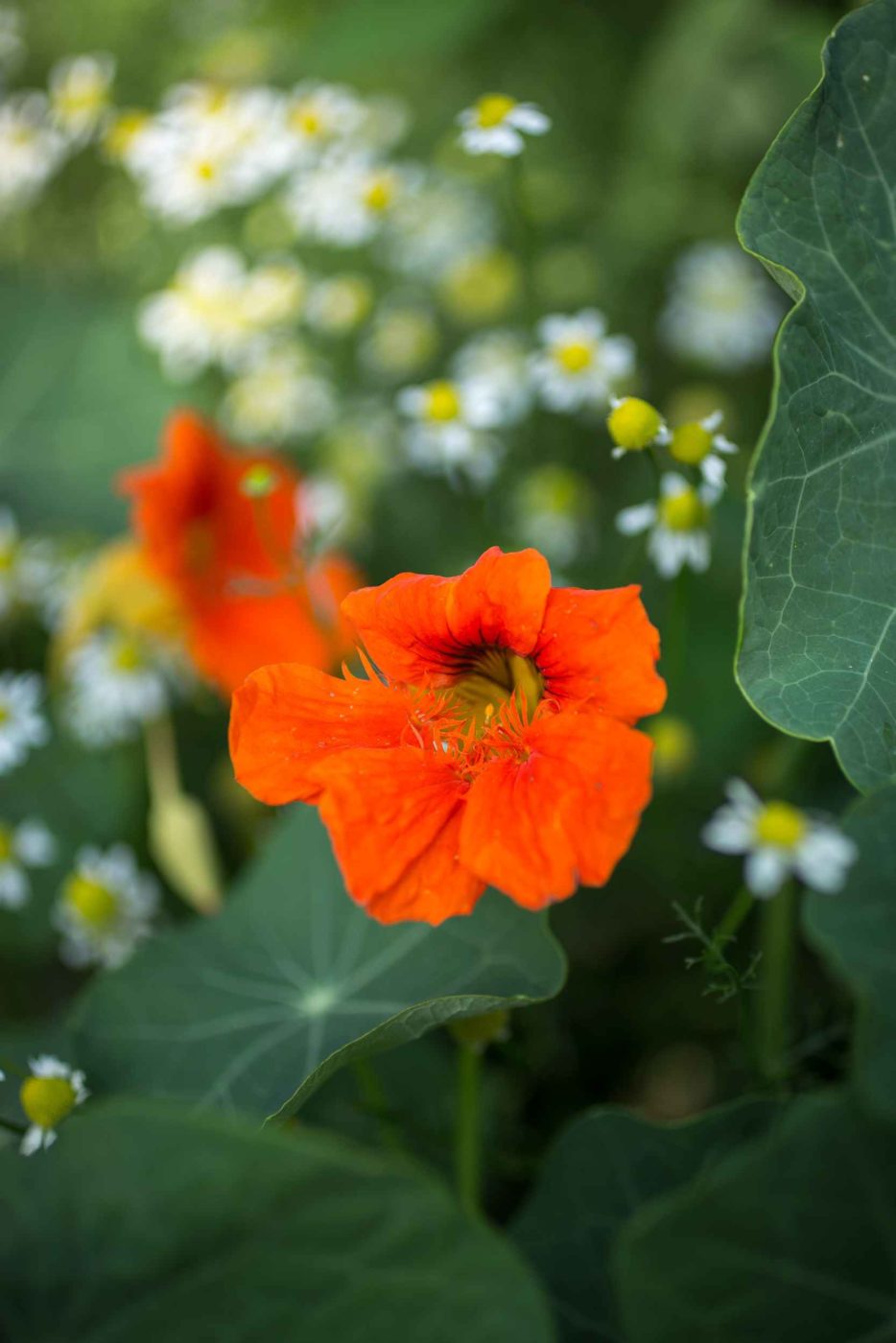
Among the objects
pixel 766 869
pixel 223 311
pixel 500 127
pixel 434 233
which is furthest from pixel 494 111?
pixel 766 869

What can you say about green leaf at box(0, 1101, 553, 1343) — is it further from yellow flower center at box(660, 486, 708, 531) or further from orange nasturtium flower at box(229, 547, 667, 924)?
yellow flower center at box(660, 486, 708, 531)

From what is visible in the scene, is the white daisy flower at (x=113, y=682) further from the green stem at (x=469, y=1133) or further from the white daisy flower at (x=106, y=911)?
the green stem at (x=469, y=1133)

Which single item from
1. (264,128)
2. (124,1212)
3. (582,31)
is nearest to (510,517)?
(264,128)

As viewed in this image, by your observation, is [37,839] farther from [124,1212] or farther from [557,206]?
[557,206]

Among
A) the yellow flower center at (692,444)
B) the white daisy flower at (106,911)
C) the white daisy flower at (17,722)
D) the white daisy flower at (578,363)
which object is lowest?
the white daisy flower at (106,911)

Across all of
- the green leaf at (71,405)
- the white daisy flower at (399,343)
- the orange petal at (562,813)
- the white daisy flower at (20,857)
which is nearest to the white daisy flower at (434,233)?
the white daisy flower at (399,343)

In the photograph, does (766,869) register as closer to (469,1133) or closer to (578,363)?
(469,1133)
